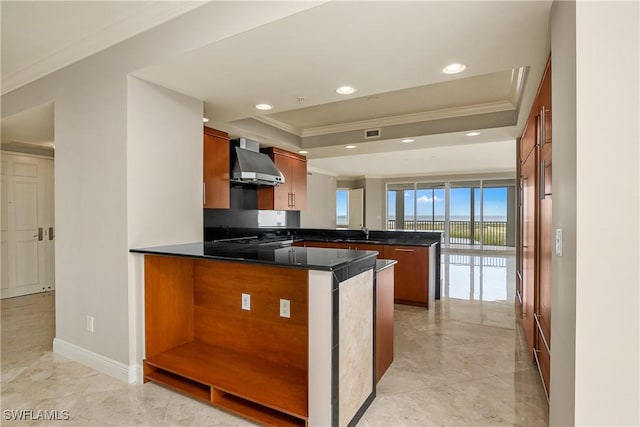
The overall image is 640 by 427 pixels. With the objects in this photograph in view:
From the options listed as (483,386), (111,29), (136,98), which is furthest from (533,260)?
(111,29)

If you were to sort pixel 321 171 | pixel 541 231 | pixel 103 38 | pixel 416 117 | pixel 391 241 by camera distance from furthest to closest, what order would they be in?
pixel 321 171
pixel 391 241
pixel 416 117
pixel 103 38
pixel 541 231

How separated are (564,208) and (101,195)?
2989 millimetres

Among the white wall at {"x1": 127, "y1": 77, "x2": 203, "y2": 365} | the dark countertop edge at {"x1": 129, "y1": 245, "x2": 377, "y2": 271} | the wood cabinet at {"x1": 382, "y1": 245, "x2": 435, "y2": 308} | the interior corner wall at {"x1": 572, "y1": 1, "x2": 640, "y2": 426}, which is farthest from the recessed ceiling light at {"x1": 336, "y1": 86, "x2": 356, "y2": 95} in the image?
the wood cabinet at {"x1": 382, "y1": 245, "x2": 435, "y2": 308}

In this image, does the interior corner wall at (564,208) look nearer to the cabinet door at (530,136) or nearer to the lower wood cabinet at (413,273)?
the cabinet door at (530,136)

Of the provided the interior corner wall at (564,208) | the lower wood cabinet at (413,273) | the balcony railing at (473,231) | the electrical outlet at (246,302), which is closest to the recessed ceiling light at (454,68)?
the interior corner wall at (564,208)

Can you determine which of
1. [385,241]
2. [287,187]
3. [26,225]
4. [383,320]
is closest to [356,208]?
[287,187]

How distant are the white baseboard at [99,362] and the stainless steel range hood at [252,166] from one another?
243 centimetres

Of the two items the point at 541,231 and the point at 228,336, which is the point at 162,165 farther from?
the point at 541,231

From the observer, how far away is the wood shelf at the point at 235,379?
6.67ft

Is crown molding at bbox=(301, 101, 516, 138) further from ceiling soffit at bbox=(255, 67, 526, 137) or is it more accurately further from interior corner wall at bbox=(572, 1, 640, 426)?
interior corner wall at bbox=(572, 1, 640, 426)

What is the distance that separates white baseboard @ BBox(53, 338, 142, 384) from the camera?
2555 mm

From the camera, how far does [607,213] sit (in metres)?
1.16

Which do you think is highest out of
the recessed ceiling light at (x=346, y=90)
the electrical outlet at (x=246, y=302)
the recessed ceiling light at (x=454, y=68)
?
the recessed ceiling light at (x=346, y=90)

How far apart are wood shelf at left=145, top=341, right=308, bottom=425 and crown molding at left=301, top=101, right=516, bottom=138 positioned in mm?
3463
